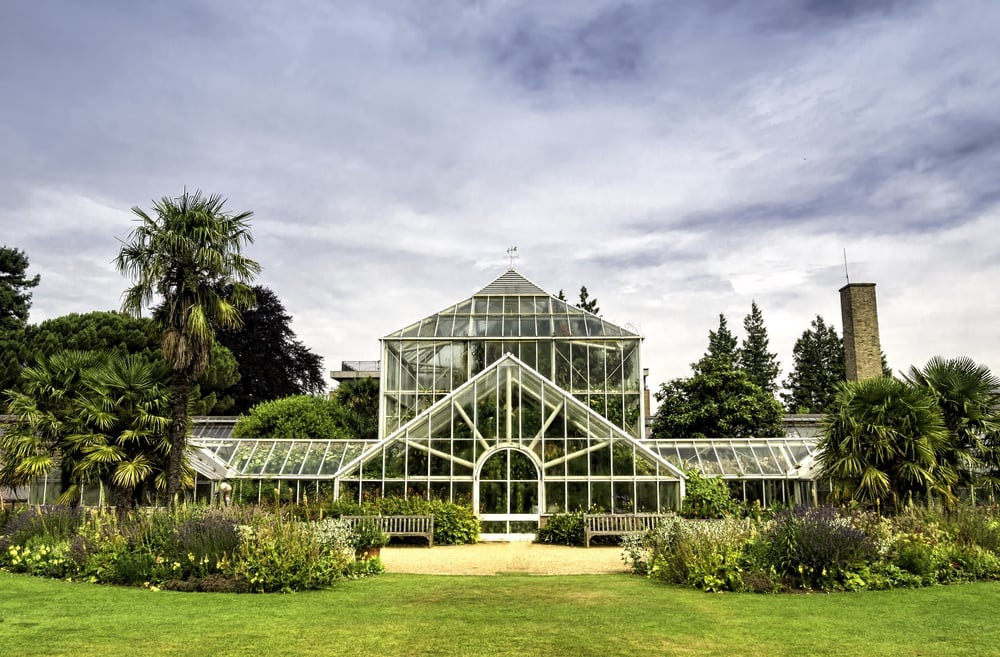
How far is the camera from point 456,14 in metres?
10.8

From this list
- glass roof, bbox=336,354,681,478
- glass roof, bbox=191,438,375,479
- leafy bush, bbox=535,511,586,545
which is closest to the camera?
leafy bush, bbox=535,511,586,545

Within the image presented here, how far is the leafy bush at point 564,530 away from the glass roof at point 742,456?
4255 mm

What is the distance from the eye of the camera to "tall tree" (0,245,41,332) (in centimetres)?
3594

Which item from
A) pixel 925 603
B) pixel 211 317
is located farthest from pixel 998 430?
pixel 211 317

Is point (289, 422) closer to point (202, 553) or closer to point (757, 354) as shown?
point (202, 553)

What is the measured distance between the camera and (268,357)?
4153 centimetres

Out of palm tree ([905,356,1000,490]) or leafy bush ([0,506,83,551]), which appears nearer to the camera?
leafy bush ([0,506,83,551])

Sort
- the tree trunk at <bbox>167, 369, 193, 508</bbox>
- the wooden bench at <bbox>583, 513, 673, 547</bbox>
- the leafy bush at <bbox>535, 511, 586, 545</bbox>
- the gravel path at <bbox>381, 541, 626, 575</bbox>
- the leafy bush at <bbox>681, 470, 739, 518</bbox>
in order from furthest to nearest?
the leafy bush at <bbox>681, 470, 739, 518</bbox>
the leafy bush at <bbox>535, 511, 586, 545</bbox>
the wooden bench at <bbox>583, 513, 673, 547</bbox>
the tree trunk at <bbox>167, 369, 193, 508</bbox>
the gravel path at <bbox>381, 541, 626, 575</bbox>

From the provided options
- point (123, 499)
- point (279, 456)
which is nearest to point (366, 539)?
point (123, 499)

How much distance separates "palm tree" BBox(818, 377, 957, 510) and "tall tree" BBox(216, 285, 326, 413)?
29.7 meters

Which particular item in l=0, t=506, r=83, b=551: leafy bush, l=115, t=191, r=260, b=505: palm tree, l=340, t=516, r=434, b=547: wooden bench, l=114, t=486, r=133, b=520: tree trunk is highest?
Result: l=115, t=191, r=260, b=505: palm tree

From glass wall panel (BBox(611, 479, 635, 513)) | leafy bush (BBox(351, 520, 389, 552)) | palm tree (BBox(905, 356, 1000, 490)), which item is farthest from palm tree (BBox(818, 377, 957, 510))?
leafy bush (BBox(351, 520, 389, 552))

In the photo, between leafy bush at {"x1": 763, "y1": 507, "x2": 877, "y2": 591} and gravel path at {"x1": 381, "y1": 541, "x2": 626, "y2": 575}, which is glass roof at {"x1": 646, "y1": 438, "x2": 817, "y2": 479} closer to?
gravel path at {"x1": 381, "y1": 541, "x2": 626, "y2": 575}

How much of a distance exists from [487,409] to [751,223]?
8.27 metres
